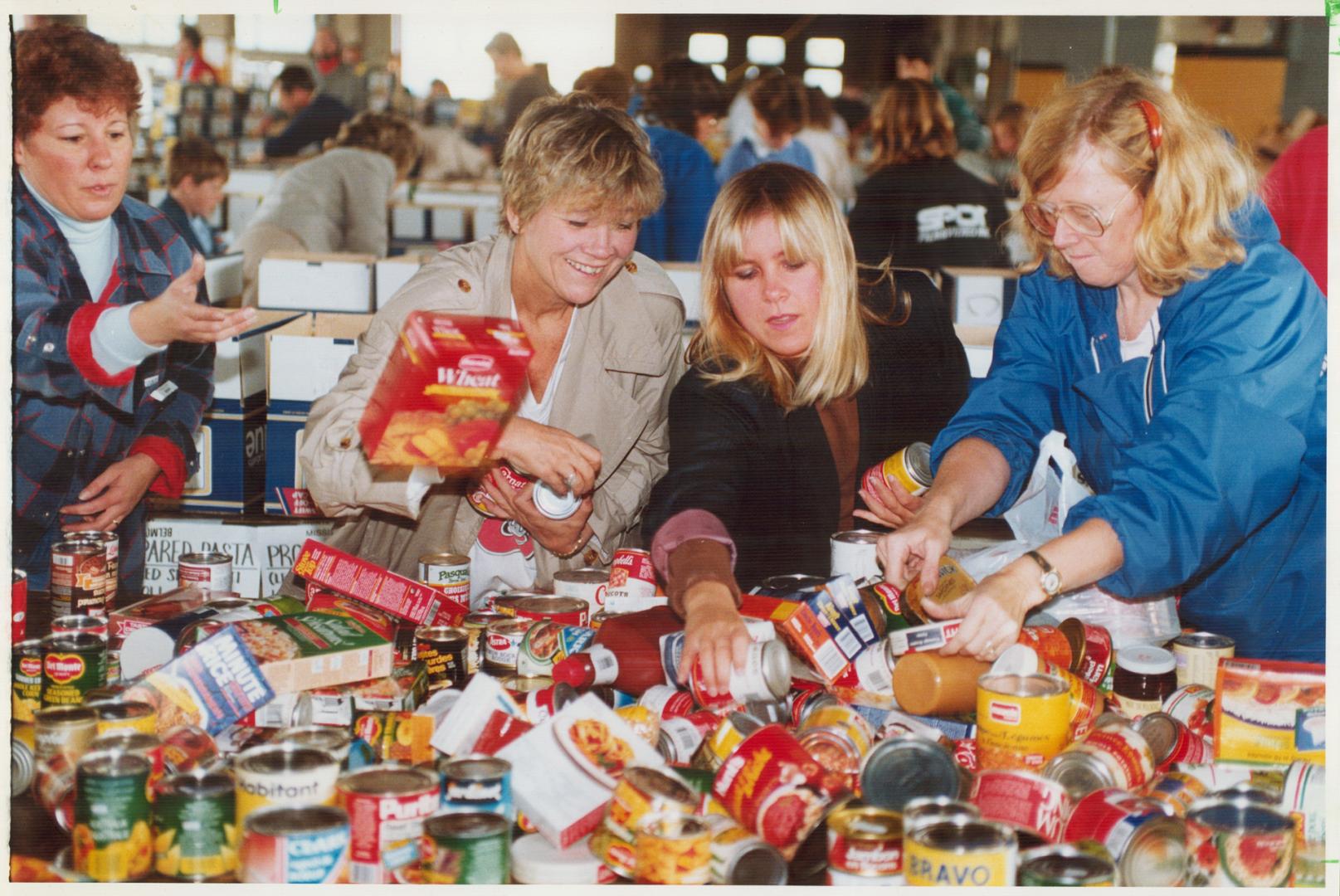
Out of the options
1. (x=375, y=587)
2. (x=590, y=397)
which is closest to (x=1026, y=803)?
(x=375, y=587)

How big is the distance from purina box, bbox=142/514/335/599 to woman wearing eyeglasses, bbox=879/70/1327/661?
4.90 feet

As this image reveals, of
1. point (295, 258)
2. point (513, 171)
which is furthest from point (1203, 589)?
point (295, 258)

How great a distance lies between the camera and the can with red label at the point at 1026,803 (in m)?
1.74

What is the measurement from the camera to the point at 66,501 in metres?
3.01

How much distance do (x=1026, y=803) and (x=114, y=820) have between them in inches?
45.8

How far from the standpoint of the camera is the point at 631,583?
255 centimetres

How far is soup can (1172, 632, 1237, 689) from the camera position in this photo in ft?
7.31

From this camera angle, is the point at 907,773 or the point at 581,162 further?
the point at 581,162

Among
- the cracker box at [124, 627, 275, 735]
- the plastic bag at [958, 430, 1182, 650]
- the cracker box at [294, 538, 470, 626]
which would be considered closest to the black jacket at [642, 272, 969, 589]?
the plastic bag at [958, 430, 1182, 650]

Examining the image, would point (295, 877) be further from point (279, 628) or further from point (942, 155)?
point (942, 155)

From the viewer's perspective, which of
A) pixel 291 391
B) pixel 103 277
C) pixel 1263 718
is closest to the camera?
pixel 1263 718

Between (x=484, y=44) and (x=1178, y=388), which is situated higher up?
(x=484, y=44)

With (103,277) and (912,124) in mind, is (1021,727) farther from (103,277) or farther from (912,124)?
(912,124)

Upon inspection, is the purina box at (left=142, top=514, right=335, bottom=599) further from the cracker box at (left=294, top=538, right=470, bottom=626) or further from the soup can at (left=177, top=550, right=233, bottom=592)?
the cracker box at (left=294, top=538, right=470, bottom=626)
